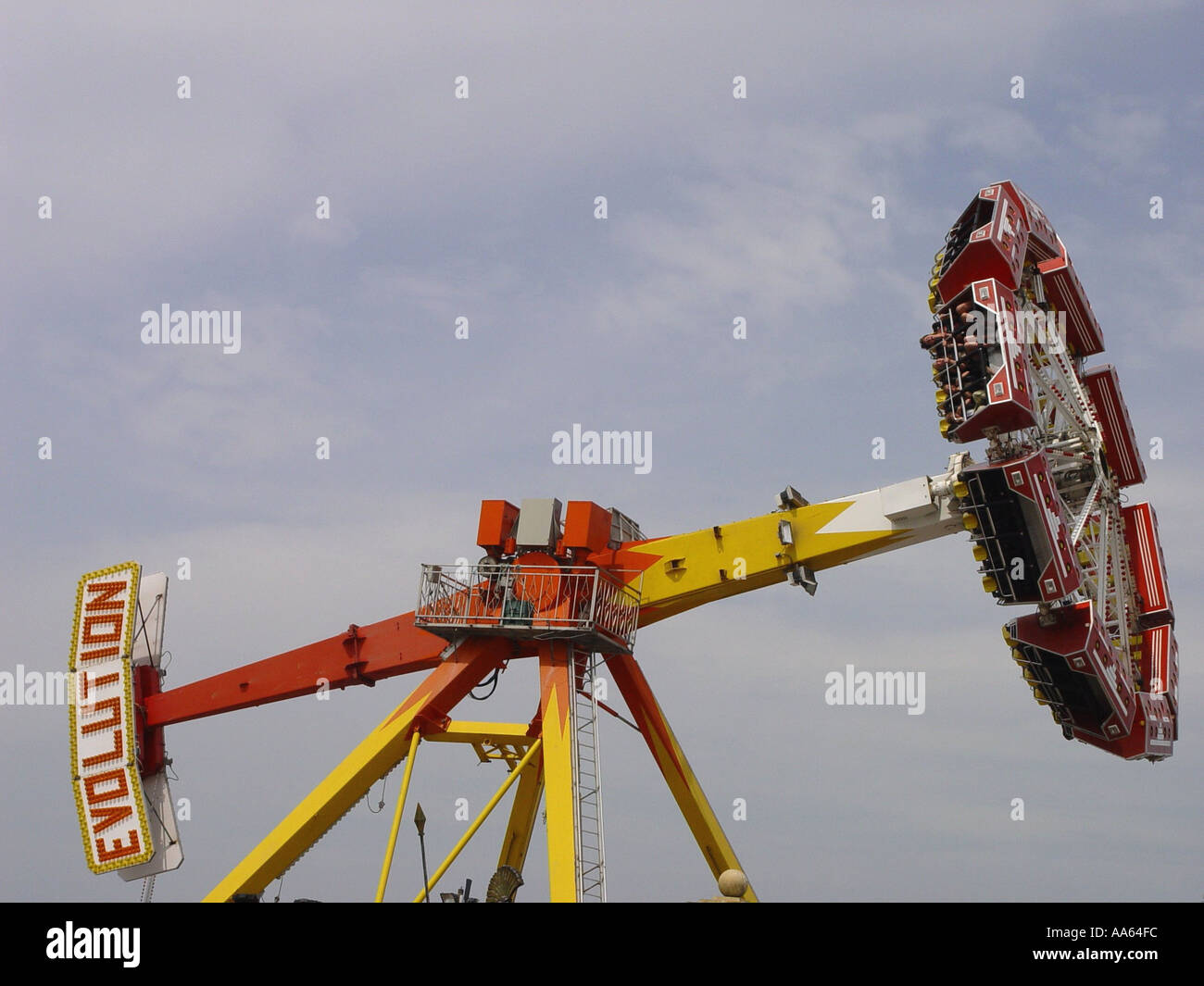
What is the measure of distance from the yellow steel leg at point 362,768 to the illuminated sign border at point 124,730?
3386 mm

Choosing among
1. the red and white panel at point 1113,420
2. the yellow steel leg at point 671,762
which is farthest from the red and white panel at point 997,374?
the yellow steel leg at point 671,762

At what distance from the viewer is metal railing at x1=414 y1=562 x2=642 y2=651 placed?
28781mm

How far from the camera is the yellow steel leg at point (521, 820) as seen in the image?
31.9m

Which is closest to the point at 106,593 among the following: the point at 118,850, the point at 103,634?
the point at 103,634

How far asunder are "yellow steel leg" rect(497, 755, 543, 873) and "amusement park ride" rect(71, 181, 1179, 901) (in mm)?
47

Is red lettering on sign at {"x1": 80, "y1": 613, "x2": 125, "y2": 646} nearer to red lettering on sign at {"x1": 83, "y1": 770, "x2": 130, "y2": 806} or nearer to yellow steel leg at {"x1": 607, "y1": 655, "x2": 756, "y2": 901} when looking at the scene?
red lettering on sign at {"x1": 83, "y1": 770, "x2": 130, "y2": 806}

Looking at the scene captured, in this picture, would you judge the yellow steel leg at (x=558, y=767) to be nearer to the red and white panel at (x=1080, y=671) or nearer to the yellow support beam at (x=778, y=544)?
the yellow support beam at (x=778, y=544)

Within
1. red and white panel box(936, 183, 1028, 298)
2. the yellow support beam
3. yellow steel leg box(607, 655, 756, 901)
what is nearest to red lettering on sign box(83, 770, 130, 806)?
yellow steel leg box(607, 655, 756, 901)

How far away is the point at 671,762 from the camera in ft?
102

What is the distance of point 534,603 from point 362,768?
4868mm

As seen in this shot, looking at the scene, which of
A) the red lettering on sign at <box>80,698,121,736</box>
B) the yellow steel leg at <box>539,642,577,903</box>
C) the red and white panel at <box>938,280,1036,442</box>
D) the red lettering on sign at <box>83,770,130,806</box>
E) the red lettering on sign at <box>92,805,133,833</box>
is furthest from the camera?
the red lettering on sign at <box>80,698,121,736</box>

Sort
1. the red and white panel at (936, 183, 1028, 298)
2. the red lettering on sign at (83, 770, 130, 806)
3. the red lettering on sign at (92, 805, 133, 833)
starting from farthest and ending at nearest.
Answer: the red lettering on sign at (83, 770, 130, 806) < the red lettering on sign at (92, 805, 133, 833) < the red and white panel at (936, 183, 1028, 298)

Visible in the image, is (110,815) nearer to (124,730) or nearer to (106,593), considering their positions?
(124,730)
